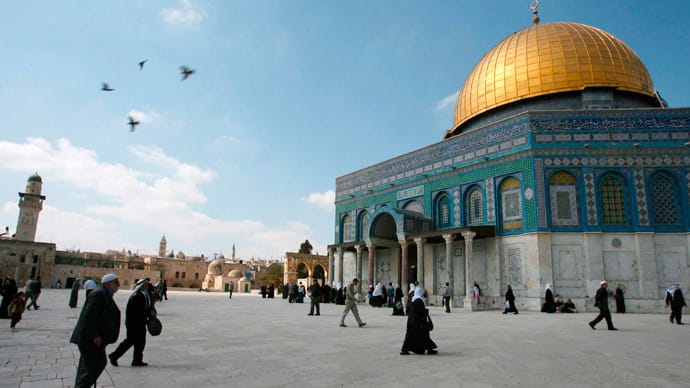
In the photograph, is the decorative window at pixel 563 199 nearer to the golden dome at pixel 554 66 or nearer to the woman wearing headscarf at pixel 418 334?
the golden dome at pixel 554 66

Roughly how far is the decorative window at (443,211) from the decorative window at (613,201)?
24.0 feet

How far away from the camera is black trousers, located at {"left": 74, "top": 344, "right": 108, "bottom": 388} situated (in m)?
3.97

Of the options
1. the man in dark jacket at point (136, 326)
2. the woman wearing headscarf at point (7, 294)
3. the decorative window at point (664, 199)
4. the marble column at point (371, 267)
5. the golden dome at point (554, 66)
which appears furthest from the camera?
the marble column at point (371, 267)

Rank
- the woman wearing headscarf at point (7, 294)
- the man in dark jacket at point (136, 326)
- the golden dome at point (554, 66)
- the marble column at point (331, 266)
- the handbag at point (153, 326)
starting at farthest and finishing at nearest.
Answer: the marble column at point (331, 266), the golden dome at point (554, 66), the woman wearing headscarf at point (7, 294), the handbag at point (153, 326), the man in dark jacket at point (136, 326)

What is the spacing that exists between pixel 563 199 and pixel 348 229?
595 inches

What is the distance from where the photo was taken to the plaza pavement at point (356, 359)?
499cm

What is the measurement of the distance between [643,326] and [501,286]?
26.9 ft

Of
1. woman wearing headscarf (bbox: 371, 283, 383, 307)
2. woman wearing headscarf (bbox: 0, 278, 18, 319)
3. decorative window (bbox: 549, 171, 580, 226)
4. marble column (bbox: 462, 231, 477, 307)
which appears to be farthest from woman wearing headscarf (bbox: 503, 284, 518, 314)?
woman wearing headscarf (bbox: 0, 278, 18, 319)

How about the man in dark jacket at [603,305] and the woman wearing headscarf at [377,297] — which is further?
the woman wearing headscarf at [377,297]

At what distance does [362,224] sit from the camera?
2962 cm

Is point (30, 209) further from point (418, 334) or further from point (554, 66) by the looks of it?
point (418, 334)

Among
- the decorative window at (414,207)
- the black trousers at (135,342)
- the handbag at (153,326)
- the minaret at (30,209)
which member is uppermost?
the minaret at (30,209)

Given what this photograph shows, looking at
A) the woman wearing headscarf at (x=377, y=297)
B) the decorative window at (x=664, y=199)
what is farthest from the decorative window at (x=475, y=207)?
the decorative window at (x=664, y=199)

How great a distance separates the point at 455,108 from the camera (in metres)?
28.0
